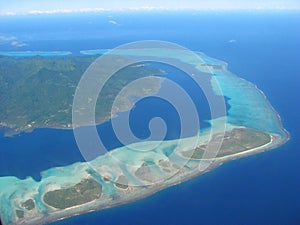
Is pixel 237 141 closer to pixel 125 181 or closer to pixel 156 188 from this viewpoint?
pixel 156 188

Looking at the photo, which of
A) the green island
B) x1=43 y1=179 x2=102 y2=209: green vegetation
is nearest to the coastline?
the green island

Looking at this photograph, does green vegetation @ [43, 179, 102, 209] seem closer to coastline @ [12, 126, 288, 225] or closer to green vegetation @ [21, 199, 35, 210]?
coastline @ [12, 126, 288, 225]

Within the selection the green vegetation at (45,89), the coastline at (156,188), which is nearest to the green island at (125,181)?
the coastline at (156,188)

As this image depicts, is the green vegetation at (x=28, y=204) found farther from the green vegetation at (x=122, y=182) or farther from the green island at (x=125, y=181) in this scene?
the green vegetation at (x=122, y=182)

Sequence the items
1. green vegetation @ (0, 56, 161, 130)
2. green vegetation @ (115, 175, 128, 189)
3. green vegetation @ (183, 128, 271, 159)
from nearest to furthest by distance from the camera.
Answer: green vegetation @ (115, 175, 128, 189) → green vegetation @ (183, 128, 271, 159) → green vegetation @ (0, 56, 161, 130)

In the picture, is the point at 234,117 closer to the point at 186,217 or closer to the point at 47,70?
the point at 186,217

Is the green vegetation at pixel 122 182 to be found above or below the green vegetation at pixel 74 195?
above

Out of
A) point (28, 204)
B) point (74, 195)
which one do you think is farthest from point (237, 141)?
point (28, 204)
